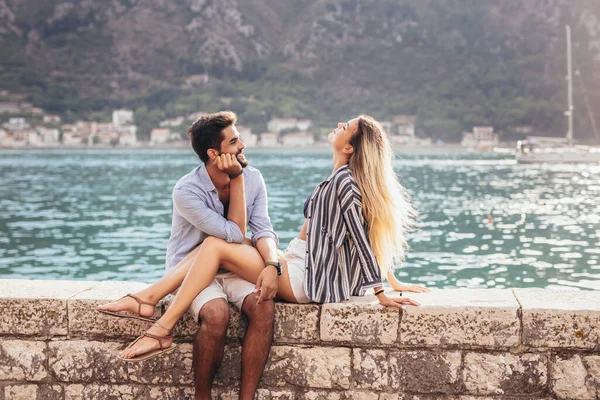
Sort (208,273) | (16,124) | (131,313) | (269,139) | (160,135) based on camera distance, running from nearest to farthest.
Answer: (208,273), (131,313), (160,135), (16,124), (269,139)

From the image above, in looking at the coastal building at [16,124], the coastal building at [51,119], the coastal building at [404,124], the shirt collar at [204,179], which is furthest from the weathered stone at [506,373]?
the coastal building at [51,119]

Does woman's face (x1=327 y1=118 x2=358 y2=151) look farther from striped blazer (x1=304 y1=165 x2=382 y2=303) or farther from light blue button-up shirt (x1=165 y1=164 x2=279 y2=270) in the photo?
light blue button-up shirt (x1=165 y1=164 x2=279 y2=270)

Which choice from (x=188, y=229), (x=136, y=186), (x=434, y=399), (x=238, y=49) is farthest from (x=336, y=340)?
(x=238, y=49)

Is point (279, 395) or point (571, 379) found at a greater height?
point (571, 379)

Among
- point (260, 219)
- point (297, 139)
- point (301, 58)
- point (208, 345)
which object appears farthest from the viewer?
point (301, 58)

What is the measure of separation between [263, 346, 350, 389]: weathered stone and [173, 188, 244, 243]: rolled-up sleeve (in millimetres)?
669

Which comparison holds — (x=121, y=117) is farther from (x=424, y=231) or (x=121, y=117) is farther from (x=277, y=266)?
(x=277, y=266)

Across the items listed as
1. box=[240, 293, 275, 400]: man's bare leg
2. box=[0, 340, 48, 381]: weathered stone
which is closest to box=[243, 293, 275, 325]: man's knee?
box=[240, 293, 275, 400]: man's bare leg

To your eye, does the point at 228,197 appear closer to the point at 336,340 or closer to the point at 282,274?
the point at 282,274

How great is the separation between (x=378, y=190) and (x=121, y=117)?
151 metres

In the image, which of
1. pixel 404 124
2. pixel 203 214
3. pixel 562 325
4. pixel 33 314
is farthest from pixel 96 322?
pixel 404 124

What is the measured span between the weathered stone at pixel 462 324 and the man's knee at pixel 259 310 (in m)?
0.71

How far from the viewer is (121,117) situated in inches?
5846

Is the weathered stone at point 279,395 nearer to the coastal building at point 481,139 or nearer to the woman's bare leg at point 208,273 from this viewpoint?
the woman's bare leg at point 208,273
